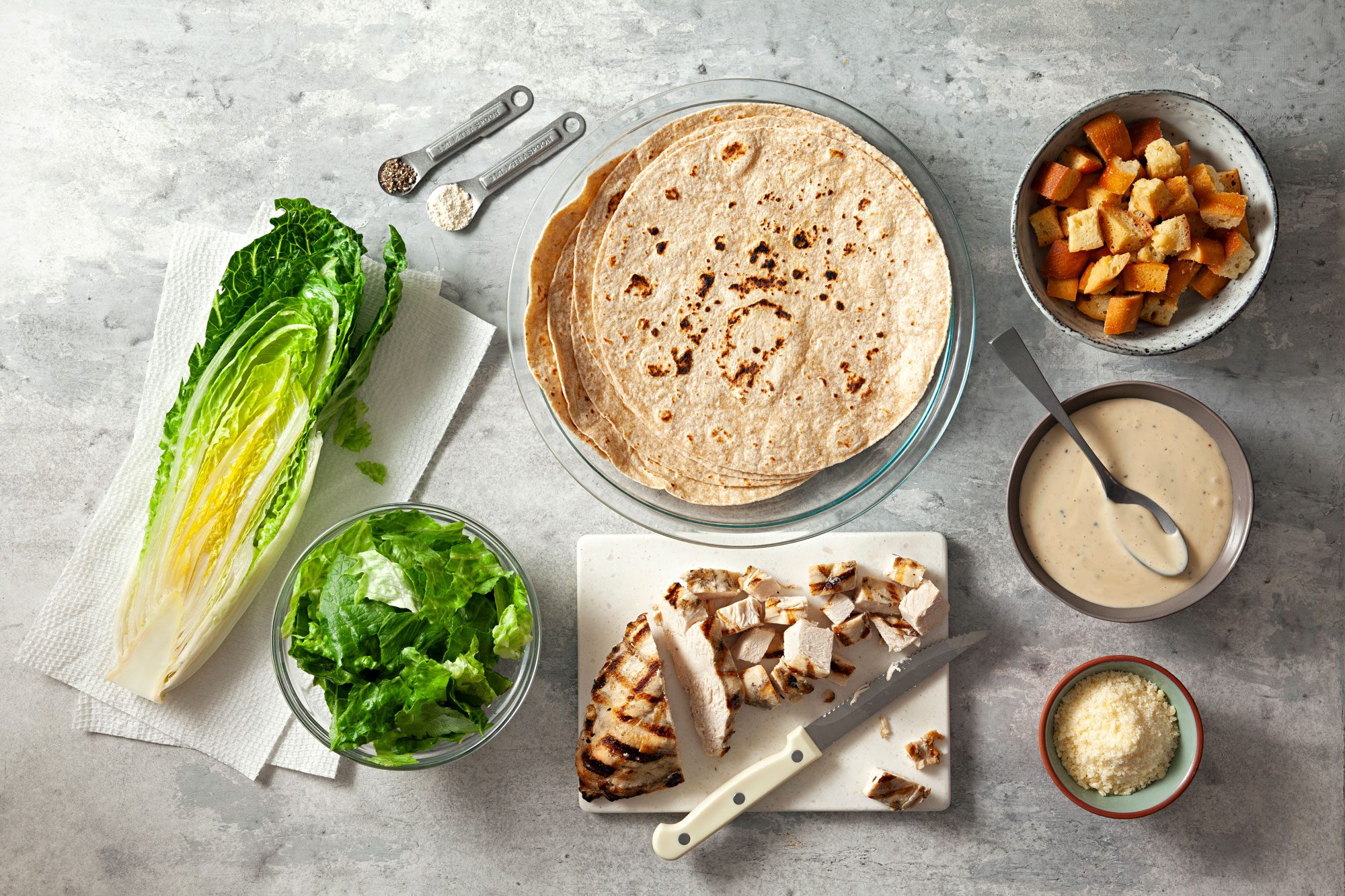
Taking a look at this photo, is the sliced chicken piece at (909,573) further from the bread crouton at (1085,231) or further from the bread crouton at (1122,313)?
the bread crouton at (1085,231)

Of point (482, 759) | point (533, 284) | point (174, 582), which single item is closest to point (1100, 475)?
point (533, 284)

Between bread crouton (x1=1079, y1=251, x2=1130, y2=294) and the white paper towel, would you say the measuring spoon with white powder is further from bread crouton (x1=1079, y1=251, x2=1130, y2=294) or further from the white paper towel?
bread crouton (x1=1079, y1=251, x2=1130, y2=294)

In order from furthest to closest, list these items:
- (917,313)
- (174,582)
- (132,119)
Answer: (132,119) → (174,582) → (917,313)

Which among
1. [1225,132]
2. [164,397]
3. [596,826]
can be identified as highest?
[1225,132]

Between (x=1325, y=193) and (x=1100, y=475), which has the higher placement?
(x=1325, y=193)

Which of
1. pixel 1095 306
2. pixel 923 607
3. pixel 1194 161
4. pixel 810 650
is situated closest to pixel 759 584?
pixel 810 650

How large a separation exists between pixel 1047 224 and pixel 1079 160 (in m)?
0.17

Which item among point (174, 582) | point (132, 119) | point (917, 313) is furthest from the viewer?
point (132, 119)

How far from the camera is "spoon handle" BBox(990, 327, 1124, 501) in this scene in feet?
6.81

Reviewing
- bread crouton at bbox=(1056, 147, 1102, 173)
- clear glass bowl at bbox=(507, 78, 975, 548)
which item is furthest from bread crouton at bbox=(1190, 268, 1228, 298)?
clear glass bowl at bbox=(507, 78, 975, 548)

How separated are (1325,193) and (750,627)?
73.7 inches

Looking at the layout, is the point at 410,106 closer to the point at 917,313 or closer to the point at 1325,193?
the point at 917,313

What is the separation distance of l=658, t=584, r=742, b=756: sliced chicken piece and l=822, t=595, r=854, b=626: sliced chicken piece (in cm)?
27

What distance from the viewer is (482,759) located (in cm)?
232
